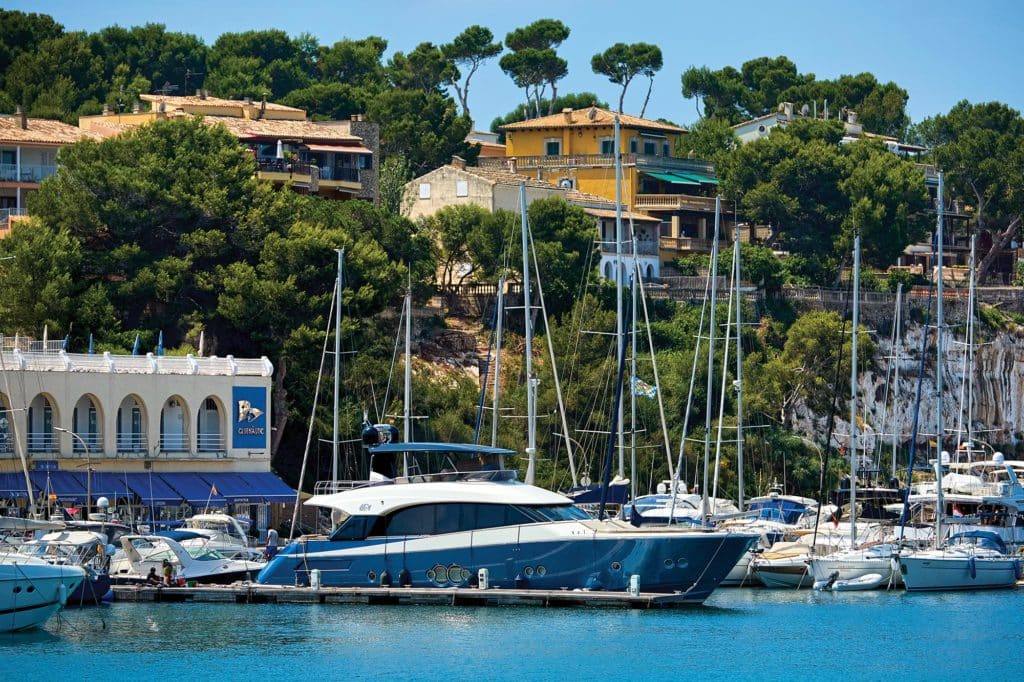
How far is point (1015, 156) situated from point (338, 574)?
69.4m

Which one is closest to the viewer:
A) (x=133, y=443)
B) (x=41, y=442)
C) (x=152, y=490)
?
(x=41, y=442)

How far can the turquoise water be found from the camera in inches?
1634

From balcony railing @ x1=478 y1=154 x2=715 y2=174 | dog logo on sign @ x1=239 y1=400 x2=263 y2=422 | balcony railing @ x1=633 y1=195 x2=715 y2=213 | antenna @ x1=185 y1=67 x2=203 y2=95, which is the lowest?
dog logo on sign @ x1=239 y1=400 x2=263 y2=422

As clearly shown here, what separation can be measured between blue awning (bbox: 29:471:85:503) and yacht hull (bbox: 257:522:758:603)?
14.4m

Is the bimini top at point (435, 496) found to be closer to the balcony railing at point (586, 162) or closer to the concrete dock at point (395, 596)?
the concrete dock at point (395, 596)

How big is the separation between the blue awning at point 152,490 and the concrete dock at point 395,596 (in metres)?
11.0

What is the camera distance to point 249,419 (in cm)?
6638

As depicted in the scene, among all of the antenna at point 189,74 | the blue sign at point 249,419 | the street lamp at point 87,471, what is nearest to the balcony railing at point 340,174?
the blue sign at point 249,419

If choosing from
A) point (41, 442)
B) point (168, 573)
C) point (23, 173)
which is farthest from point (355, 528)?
point (23, 173)

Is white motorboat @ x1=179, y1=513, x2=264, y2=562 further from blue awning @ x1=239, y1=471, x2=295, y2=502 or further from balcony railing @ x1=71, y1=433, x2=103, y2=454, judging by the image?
balcony railing @ x1=71, y1=433, x2=103, y2=454

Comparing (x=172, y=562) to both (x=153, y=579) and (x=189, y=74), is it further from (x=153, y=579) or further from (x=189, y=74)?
(x=189, y=74)

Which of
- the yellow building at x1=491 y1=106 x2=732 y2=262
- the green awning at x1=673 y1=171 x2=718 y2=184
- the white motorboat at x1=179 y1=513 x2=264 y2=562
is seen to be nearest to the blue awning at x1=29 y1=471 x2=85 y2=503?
the white motorboat at x1=179 y1=513 x2=264 y2=562

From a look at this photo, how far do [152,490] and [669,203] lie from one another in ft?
143

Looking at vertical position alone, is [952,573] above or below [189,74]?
below
